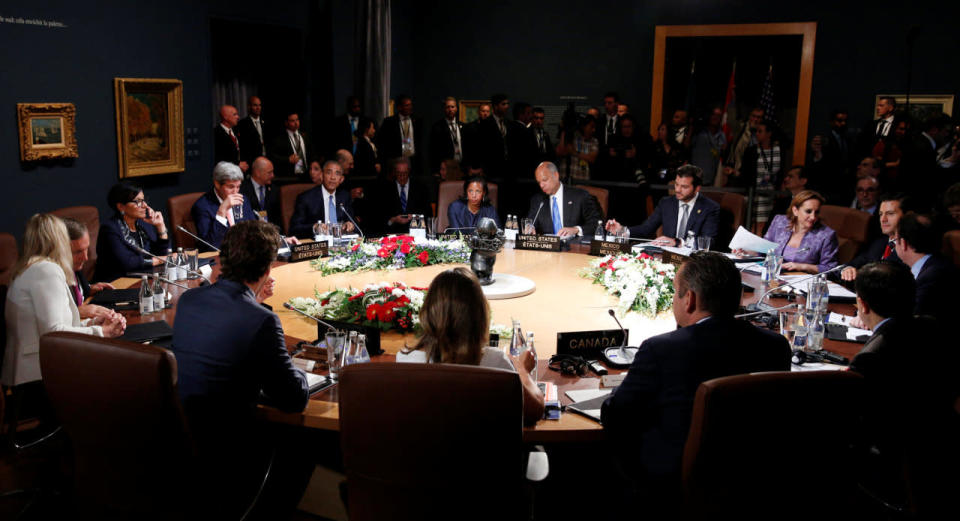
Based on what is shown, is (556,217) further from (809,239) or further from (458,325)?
(458,325)

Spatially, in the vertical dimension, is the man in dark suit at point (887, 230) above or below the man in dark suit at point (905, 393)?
above

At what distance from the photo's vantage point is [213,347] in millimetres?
2381

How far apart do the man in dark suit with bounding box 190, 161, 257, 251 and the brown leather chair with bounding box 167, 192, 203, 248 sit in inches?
3.5

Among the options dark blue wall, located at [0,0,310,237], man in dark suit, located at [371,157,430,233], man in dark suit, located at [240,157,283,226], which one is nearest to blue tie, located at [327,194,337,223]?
man in dark suit, located at [240,157,283,226]

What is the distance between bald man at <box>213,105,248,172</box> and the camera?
7.52m

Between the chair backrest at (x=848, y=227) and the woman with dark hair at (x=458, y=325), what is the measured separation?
359 cm

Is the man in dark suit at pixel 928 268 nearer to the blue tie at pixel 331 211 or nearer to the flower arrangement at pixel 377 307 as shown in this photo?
the flower arrangement at pixel 377 307

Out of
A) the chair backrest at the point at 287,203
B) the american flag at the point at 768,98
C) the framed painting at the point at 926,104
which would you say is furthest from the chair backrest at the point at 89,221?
the framed painting at the point at 926,104

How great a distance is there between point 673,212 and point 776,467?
3.74m

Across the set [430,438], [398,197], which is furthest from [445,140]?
[430,438]

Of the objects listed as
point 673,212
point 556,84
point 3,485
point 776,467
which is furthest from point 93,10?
point 776,467

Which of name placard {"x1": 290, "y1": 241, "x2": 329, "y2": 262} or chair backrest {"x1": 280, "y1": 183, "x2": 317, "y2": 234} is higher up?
chair backrest {"x1": 280, "y1": 183, "x2": 317, "y2": 234}

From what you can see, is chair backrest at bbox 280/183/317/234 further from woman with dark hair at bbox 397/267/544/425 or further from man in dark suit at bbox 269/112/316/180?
woman with dark hair at bbox 397/267/544/425

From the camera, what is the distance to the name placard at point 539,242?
5.16 metres
